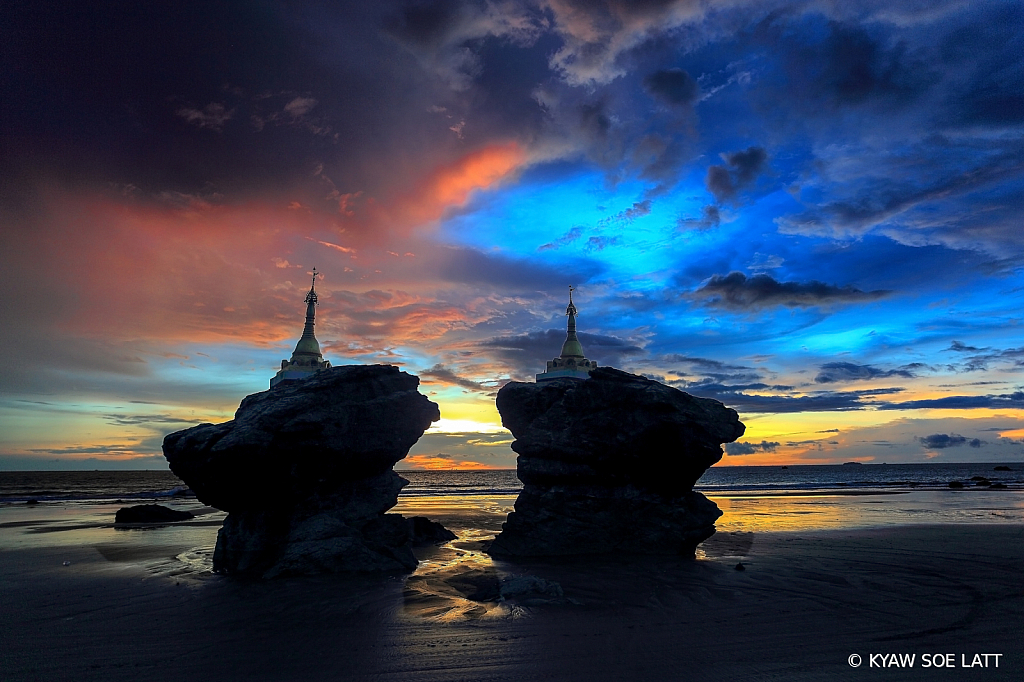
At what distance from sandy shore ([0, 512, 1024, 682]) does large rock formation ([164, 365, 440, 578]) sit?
120 cm

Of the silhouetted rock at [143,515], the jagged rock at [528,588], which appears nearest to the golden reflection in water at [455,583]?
the jagged rock at [528,588]

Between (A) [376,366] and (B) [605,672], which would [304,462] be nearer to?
(A) [376,366]

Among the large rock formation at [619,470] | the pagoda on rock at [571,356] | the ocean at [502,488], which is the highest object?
the pagoda on rock at [571,356]

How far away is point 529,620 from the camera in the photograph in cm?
1027

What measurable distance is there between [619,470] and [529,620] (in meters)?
9.06

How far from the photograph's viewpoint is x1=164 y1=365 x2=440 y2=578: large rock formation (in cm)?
1520

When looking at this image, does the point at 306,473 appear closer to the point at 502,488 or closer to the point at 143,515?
the point at 143,515

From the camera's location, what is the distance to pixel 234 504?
16422mm

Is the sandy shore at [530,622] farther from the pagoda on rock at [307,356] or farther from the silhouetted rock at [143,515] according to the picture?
the pagoda on rock at [307,356]

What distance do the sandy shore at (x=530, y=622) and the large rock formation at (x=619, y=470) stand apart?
1.61m

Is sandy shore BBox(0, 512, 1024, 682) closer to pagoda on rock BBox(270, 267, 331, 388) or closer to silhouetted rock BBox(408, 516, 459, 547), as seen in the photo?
silhouetted rock BBox(408, 516, 459, 547)

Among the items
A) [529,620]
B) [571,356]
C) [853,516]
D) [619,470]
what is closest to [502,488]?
[571,356]

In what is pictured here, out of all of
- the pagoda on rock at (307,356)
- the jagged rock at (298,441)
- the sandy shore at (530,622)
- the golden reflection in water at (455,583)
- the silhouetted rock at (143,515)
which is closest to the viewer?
the sandy shore at (530,622)

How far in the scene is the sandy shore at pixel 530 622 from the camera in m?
8.11
